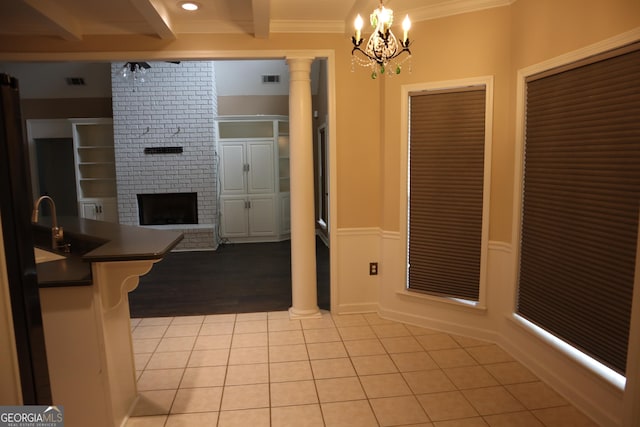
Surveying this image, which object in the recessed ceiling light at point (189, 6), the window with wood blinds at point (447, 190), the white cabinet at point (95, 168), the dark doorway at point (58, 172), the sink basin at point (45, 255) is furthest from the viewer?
the dark doorway at point (58, 172)

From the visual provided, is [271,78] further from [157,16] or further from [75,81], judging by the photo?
[157,16]

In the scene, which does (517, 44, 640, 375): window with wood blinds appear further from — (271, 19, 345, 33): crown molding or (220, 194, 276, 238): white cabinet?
(220, 194, 276, 238): white cabinet

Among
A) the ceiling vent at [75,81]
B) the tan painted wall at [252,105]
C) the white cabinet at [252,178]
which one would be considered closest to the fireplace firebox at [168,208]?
the white cabinet at [252,178]

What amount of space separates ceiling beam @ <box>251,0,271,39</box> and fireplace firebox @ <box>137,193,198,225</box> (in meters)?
4.09

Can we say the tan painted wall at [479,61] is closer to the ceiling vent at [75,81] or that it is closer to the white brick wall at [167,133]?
the white brick wall at [167,133]

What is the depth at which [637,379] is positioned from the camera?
165 centimetres

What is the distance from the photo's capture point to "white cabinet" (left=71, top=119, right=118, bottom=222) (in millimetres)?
6961

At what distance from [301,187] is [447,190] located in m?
1.26

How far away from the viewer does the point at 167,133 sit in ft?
21.9

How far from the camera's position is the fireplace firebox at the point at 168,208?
6969 millimetres

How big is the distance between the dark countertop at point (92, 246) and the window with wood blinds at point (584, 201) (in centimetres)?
228

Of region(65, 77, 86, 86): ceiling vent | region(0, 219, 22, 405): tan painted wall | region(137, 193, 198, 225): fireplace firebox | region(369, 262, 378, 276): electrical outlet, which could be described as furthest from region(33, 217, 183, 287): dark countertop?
region(65, 77, 86, 86): ceiling vent

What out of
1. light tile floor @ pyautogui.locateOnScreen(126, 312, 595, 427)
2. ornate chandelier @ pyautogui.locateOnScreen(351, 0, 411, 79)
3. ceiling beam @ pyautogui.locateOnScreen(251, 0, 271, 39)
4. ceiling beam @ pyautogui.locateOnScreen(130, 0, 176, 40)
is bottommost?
light tile floor @ pyautogui.locateOnScreen(126, 312, 595, 427)

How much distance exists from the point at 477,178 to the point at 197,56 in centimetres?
252
